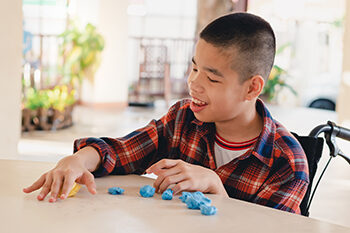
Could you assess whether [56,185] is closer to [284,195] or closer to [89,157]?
[89,157]

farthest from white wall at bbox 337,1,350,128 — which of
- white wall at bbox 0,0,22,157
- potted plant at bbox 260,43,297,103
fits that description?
potted plant at bbox 260,43,297,103

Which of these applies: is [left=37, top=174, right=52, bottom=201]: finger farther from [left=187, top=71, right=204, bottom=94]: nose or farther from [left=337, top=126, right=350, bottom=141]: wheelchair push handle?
[left=337, top=126, right=350, bottom=141]: wheelchair push handle

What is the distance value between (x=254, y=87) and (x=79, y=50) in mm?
6375

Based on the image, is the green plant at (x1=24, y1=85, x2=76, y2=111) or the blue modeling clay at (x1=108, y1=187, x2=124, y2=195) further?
the green plant at (x1=24, y1=85, x2=76, y2=111)

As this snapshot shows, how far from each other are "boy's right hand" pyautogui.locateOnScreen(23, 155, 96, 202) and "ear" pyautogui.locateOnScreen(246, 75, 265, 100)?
472 millimetres

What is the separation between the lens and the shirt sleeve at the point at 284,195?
1175 mm

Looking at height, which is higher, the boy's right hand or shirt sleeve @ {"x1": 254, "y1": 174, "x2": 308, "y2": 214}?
the boy's right hand

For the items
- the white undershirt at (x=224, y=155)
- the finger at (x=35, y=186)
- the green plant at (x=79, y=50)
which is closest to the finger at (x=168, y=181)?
the finger at (x=35, y=186)

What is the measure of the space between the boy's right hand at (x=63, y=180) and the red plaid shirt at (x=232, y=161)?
11 centimetres

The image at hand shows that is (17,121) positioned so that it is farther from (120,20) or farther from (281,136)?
(120,20)

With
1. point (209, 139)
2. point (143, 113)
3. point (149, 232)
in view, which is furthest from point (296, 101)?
point (149, 232)

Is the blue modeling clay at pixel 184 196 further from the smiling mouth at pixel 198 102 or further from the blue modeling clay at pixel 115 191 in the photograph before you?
the smiling mouth at pixel 198 102

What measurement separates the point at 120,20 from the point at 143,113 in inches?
58.1

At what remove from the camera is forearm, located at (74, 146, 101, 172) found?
3.80 ft
